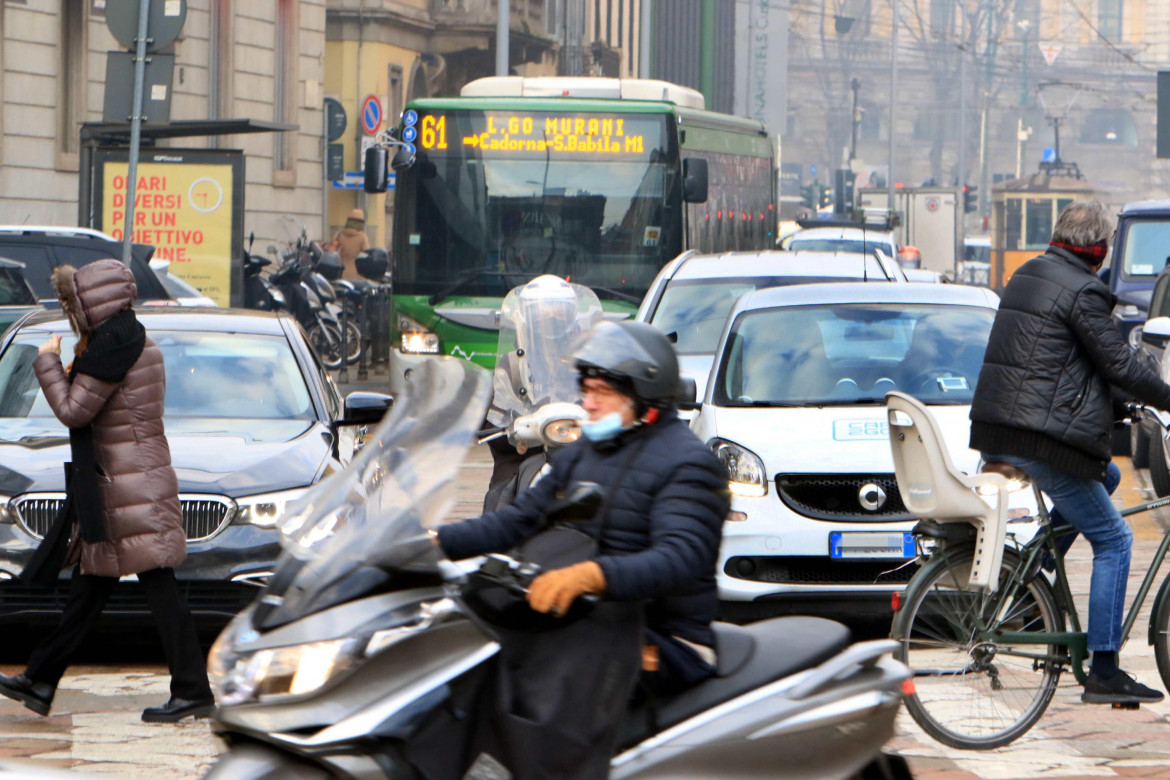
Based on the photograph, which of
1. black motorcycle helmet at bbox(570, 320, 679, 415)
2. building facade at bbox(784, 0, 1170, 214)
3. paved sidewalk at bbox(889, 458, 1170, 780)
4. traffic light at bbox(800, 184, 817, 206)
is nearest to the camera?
black motorcycle helmet at bbox(570, 320, 679, 415)

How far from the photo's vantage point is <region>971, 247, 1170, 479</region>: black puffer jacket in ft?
20.2

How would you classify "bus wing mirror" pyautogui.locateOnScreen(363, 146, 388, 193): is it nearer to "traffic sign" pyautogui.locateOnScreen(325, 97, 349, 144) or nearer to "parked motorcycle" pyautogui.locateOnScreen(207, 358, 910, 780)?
"parked motorcycle" pyautogui.locateOnScreen(207, 358, 910, 780)

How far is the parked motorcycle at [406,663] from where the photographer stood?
11.7ft

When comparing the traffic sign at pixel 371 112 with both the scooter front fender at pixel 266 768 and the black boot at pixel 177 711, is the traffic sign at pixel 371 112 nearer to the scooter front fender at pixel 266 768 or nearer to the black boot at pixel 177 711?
the black boot at pixel 177 711

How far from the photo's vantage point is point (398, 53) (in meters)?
44.4

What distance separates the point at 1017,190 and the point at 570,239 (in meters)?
40.7

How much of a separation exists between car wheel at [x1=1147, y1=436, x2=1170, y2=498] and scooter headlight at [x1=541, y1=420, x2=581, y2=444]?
6.97 meters

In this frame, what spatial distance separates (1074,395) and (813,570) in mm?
2078

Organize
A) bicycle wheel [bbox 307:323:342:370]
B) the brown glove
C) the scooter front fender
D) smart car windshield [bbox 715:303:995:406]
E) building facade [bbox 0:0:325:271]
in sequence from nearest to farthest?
the scooter front fender
the brown glove
smart car windshield [bbox 715:303:995:406]
bicycle wheel [bbox 307:323:342:370]
building facade [bbox 0:0:325:271]

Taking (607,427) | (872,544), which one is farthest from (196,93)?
(607,427)

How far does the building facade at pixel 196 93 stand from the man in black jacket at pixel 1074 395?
58.7 feet

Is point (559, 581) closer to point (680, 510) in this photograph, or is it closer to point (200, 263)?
point (680, 510)

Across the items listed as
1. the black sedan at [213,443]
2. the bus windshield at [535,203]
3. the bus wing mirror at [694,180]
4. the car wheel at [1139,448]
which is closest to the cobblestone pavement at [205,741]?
the black sedan at [213,443]

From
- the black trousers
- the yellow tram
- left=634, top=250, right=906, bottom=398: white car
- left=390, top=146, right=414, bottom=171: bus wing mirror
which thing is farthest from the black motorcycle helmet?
the yellow tram
